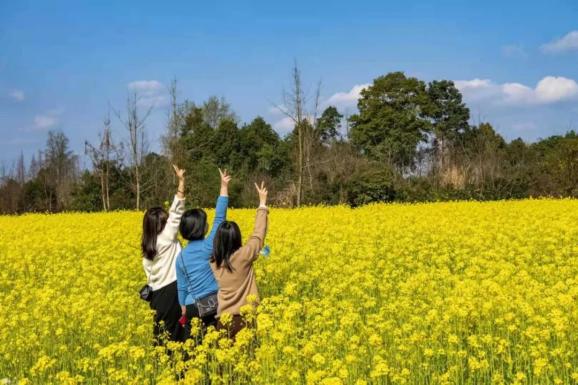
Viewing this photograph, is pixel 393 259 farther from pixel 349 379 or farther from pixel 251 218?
pixel 251 218

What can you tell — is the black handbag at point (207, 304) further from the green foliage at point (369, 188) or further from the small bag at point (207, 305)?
the green foliage at point (369, 188)

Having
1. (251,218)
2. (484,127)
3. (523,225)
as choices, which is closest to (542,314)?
(523,225)

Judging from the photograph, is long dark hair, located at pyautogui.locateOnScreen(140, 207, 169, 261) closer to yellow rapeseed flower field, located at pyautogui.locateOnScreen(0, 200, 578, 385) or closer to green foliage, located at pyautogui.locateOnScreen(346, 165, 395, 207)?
yellow rapeseed flower field, located at pyautogui.locateOnScreen(0, 200, 578, 385)

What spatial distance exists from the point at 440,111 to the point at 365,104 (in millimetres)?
6563

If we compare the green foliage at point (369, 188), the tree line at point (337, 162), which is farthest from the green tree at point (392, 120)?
the green foliage at point (369, 188)

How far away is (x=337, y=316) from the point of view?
684cm

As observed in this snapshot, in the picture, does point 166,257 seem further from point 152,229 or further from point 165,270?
point 152,229

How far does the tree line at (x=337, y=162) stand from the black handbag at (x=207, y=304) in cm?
2240

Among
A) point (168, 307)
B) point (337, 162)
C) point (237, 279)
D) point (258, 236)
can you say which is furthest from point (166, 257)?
point (337, 162)

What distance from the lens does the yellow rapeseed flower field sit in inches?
193

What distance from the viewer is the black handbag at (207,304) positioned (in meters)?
5.67

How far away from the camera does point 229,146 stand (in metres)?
48.9

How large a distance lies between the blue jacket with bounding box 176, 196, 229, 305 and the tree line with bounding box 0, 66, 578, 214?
22.4m

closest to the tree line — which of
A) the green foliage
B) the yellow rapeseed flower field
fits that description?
the green foliage
